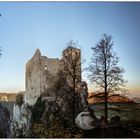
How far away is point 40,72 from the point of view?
4965 mm

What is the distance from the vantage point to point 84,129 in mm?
4805

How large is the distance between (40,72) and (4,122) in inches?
31.1

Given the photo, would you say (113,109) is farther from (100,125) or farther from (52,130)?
(52,130)

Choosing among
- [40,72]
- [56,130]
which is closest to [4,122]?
[56,130]

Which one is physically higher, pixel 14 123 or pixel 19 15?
pixel 19 15

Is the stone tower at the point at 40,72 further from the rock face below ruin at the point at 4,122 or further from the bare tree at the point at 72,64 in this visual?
the rock face below ruin at the point at 4,122

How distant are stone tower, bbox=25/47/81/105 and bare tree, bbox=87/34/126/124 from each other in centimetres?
22

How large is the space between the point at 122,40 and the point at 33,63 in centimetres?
120

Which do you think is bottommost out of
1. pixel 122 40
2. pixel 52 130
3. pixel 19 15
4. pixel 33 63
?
pixel 52 130

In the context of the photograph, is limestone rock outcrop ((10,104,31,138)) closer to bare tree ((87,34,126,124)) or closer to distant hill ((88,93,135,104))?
distant hill ((88,93,135,104))

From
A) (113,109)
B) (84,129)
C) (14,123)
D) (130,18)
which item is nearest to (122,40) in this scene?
(130,18)

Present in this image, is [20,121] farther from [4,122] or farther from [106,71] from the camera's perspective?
[106,71]

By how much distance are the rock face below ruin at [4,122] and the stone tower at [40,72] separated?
313 millimetres

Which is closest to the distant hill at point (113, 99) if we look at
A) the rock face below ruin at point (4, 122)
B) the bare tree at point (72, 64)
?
the bare tree at point (72, 64)
